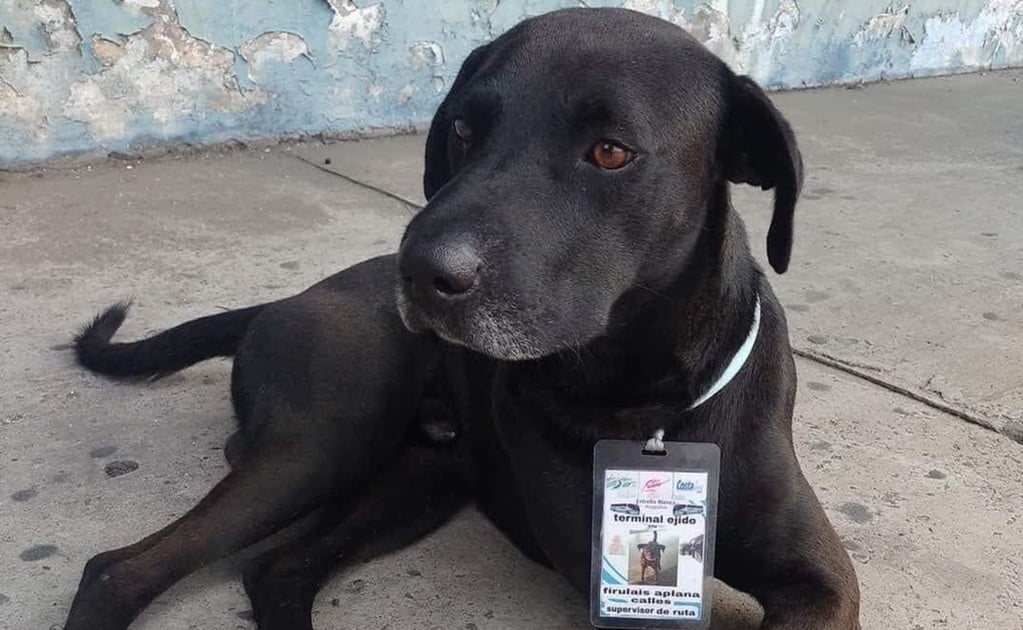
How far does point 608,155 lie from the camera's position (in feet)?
6.23

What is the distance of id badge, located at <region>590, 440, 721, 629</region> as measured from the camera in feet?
6.61

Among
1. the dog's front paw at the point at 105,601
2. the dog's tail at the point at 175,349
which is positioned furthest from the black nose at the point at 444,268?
the dog's tail at the point at 175,349

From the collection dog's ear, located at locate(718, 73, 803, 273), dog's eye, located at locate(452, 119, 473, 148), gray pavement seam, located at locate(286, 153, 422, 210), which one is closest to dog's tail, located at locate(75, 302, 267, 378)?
dog's eye, located at locate(452, 119, 473, 148)

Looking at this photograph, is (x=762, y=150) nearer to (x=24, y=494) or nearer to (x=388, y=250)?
(x=24, y=494)

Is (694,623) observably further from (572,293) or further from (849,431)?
(849,431)

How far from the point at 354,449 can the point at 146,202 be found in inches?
108

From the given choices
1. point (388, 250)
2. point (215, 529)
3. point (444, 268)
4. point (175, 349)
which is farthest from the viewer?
point (388, 250)

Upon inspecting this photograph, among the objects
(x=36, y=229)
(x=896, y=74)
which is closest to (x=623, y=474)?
(x=36, y=229)

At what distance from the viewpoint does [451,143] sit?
218cm

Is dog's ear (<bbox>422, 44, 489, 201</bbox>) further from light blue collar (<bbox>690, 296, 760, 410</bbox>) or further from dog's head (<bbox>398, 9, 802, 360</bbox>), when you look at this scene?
light blue collar (<bbox>690, 296, 760, 410</bbox>)

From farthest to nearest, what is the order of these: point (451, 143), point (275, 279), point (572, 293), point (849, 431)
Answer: point (275, 279) < point (849, 431) < point (451, 143) < point (572, 293)

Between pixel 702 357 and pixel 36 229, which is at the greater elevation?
pixel 702 357

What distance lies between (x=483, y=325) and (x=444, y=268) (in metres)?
0.13

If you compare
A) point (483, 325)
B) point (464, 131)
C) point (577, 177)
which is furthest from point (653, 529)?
point (464, 131)
